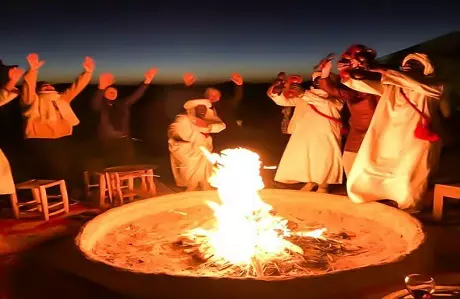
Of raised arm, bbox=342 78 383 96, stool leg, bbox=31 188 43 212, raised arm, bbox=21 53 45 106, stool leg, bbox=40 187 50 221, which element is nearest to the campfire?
raised arm, bbox=342 78 383 96

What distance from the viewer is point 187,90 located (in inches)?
361

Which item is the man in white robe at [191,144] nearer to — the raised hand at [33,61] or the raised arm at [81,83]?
the raised arm at [81,83]

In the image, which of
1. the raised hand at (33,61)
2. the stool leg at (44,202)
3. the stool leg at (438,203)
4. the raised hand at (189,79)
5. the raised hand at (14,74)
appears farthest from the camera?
the raised hand at (189,79)

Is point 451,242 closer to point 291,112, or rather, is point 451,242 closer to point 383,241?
point 383,241

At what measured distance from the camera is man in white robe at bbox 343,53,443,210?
6480mm

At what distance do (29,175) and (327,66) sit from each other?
14.2ft

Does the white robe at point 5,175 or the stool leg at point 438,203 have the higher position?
the white robe at point 5,175

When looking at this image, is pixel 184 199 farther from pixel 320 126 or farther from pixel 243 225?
pixel 320 126

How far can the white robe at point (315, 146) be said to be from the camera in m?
7.68

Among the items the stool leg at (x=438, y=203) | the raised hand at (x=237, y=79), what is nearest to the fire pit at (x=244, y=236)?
the stool leg at (x=438, y=203)

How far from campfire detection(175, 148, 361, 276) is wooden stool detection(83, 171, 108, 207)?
1.96 meters

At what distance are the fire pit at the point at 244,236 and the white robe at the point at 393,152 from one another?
312 millimetres

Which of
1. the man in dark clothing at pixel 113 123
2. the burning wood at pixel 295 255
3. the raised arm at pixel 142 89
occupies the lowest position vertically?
the burning wood at pixel 295 255

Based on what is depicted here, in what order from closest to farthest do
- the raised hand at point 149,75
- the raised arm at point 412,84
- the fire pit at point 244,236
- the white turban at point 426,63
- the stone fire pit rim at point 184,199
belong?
the stone fire pit rim at point 184,199 < the fire pit at point 244,236 < the raised arm at point 412,84 < the white turban at point 426,63 < the raised hand at point 149,75
